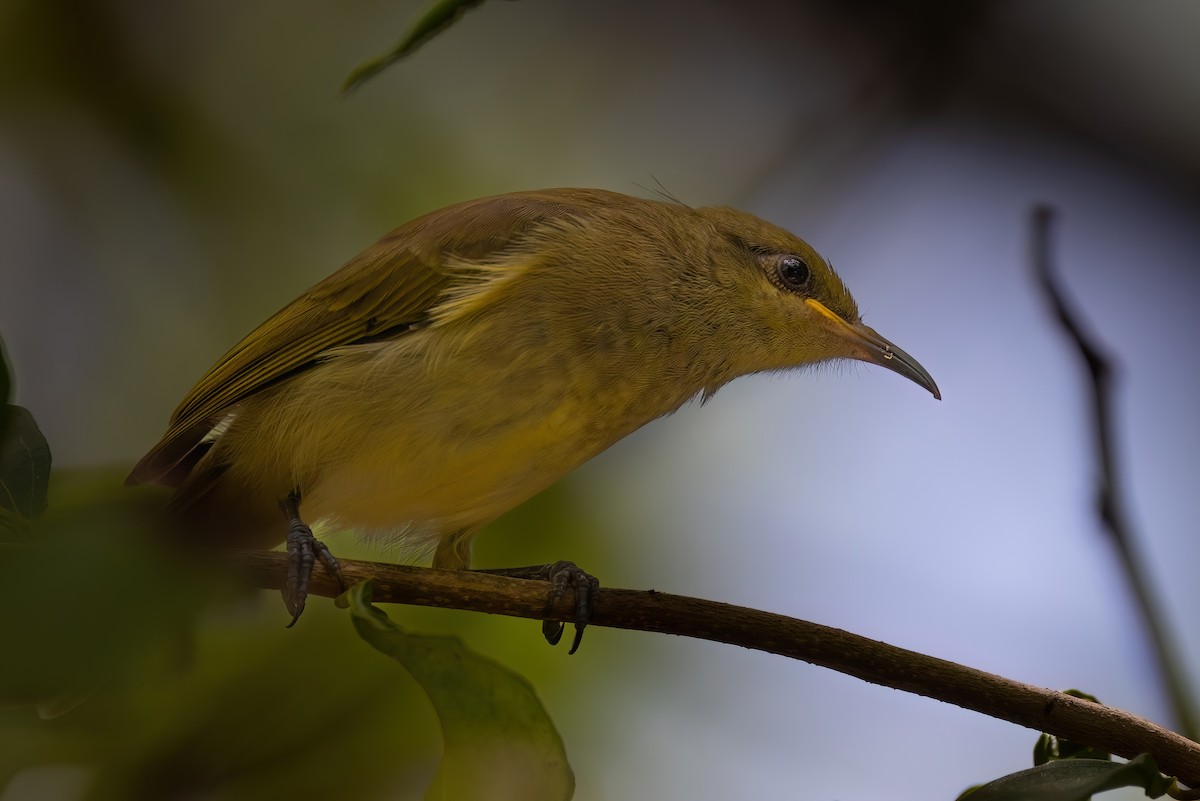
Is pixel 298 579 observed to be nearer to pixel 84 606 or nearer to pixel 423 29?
pixel 84 606

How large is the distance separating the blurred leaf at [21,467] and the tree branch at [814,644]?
0.98ft

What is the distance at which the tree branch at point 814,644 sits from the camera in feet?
5.29

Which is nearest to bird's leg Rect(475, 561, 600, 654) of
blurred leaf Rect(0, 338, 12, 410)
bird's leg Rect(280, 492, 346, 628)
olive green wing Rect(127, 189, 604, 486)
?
bird's leg Rect(280, 492, 346, 628)

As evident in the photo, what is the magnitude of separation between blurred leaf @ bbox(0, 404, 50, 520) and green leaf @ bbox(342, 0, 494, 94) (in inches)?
28.4

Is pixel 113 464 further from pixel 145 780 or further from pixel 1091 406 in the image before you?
pixel 1091 406

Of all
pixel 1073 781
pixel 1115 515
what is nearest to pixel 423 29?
pixel 1073 781

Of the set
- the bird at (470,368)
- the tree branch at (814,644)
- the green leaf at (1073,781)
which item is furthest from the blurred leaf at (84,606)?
the green leaf at (1073,781)

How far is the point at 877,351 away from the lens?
2852 millimetres

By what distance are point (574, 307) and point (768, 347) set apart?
60cm

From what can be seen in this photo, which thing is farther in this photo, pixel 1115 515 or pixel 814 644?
pixel 1115 515

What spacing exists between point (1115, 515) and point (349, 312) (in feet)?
5.39

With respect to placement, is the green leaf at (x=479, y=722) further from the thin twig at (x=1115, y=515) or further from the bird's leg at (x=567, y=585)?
the thin twig at (x=1115, y=515)

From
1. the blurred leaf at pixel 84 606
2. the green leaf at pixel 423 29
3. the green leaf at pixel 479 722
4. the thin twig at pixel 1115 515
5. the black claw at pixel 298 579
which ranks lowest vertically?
the black claw at pixel 298 579

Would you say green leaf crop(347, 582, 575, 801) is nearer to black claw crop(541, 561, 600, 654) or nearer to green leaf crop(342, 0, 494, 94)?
black claw crop(541, 561, 600, 654)
